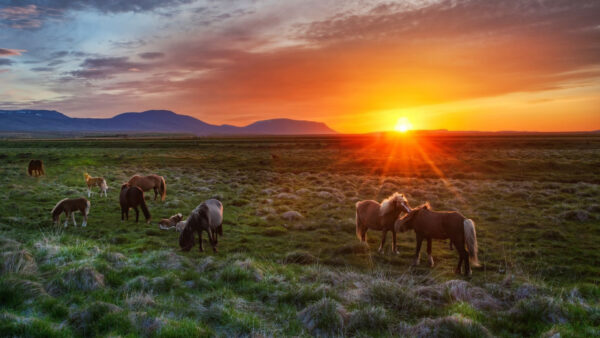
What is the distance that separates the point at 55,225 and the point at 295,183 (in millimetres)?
18916

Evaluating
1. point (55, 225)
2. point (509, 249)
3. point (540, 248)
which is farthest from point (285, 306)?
point (55, 225)

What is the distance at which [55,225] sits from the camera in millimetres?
13148

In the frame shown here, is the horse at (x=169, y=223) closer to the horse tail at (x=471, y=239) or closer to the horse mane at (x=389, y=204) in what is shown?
the horse mane at (x=389, y=204)

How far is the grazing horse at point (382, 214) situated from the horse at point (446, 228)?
49 cm

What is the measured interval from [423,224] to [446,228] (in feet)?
2.34

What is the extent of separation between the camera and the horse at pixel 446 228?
348 inches

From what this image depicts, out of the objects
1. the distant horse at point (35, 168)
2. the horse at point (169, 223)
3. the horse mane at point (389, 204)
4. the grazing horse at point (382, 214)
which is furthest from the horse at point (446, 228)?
the distant horse at point (35, 168)

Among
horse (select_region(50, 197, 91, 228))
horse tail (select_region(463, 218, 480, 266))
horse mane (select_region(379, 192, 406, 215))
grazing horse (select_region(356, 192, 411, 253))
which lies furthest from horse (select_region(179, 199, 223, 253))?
horse tail (select_region(463, 218, 480, 266))

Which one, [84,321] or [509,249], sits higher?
[84,321]

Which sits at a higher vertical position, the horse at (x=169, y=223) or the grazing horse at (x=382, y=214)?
the grazing horse at (x=382, y=214)

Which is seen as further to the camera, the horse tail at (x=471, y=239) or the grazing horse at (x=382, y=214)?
the grazing horse at (x=382, y=214)

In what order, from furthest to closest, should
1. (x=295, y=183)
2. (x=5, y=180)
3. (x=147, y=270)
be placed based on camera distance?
(x=295, y=183)
(x=5, y=180)
(x=147, y=270)

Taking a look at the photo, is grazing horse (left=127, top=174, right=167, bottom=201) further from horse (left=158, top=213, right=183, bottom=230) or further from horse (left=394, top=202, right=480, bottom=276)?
horse (left=394, top=202, right=480, bottom=276)

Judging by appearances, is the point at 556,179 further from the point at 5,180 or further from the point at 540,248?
the point at 5,180
